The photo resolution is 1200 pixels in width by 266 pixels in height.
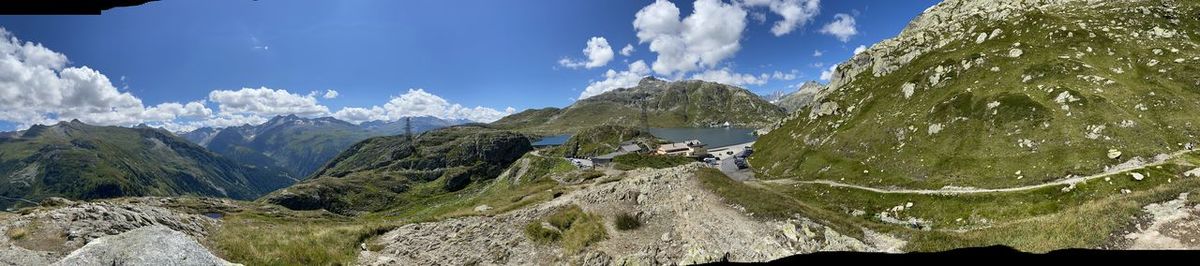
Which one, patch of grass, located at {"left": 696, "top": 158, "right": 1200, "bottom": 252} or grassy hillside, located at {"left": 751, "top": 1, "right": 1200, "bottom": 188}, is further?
grassy hillside, located at {"left": 751, "top": 1, "right": 1200, "bottom": 188}

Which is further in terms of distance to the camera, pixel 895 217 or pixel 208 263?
pixel 895 217

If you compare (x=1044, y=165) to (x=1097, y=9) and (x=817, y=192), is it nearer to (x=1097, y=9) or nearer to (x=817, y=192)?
(x=817, y=192)

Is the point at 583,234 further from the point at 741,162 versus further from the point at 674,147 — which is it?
the point at 674,147

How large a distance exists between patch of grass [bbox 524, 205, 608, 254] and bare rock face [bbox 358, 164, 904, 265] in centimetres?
55

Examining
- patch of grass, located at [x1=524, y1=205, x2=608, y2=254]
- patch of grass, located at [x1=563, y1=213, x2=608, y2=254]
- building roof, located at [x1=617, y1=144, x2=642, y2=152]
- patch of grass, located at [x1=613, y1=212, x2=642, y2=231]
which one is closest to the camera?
patch of grass, located at [x1=563, y1=213, x2=608, y2=254]

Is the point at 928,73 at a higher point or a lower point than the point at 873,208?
higher

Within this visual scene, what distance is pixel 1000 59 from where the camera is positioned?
314 ft

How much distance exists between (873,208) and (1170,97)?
42.8 meters

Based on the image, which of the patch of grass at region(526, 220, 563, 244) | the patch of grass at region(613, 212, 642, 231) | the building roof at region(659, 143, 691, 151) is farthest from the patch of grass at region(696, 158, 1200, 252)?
the building roof at region(659, 143, 691, 151)

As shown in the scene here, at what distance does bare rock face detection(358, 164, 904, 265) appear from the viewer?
2989 cm

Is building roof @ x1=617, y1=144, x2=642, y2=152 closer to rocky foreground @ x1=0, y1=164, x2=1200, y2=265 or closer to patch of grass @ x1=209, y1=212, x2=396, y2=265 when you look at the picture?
rocky foreground @ x1=0, y1=164, x2=1200, y2=265

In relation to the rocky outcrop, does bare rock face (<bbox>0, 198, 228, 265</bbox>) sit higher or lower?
lower

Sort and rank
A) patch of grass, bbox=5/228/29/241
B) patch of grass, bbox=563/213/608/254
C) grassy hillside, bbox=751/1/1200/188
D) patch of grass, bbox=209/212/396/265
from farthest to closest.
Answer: grassy hillside, bbox=751/1/1200/188 → patch of grass, bbox=563/213/608/254 → patch of grass, bbox=209/212/396/265 → patch of grass, bbox=5/228/29/241

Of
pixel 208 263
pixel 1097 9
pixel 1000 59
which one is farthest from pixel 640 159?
pixel 208 263
